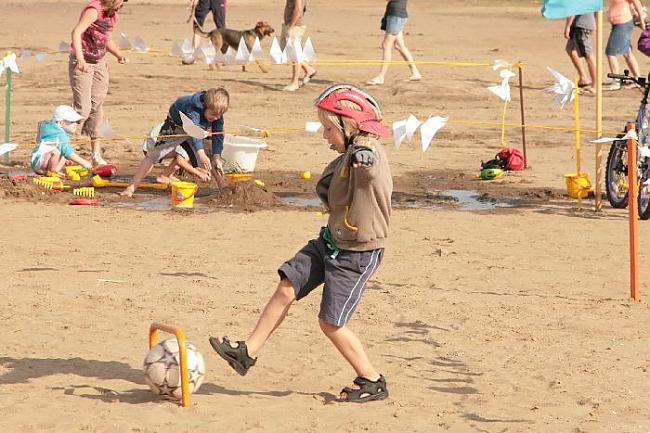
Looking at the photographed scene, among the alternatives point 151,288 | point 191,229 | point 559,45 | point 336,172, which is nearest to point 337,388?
point 336,172

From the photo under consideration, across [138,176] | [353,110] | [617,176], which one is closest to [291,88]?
[138,176]

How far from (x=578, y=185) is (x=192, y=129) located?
368cm

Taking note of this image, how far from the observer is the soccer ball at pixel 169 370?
6492 millimetres

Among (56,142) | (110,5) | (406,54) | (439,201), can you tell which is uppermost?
(110,5)

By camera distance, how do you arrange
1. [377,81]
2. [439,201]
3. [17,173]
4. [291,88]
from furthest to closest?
[377,81]
[291,88]
[17,173]
[439,201]

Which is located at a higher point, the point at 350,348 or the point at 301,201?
the point at 301,201

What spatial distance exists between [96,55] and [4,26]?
1626cm

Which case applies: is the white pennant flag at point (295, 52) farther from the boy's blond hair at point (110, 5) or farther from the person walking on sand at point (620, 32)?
the person walking on sand at point (620, 32)

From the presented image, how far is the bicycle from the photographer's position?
11609 mm

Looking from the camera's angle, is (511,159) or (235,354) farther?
(511,159)

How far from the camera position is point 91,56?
518 inches

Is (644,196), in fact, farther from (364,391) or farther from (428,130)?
(364,391)

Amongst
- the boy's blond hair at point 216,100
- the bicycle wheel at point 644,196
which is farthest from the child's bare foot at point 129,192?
the bicycle wheel at point 644,196

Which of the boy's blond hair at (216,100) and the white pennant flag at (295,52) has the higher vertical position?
the white pennant flag at (295,52)
